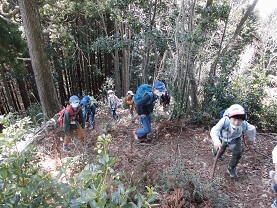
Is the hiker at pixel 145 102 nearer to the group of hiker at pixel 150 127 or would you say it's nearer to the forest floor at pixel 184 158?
the group of hiker at pixel 150 127

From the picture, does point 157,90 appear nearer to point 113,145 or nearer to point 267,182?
point 113,145

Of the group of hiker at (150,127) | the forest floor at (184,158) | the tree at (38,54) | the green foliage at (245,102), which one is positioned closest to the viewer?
the group of hiker at (150,127)

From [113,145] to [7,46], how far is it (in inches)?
289

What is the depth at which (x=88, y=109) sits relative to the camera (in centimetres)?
715

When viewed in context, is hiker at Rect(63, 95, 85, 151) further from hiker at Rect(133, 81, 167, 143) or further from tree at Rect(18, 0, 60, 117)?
tree at Rect(18, 0, 60, 117)

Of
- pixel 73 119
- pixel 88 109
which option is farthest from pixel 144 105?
pixel 88 109

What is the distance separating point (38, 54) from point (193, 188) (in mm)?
6217

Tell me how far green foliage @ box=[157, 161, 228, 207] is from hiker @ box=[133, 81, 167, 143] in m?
1.78

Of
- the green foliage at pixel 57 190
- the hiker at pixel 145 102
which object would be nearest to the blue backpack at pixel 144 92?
the hiker at pixel 145 102

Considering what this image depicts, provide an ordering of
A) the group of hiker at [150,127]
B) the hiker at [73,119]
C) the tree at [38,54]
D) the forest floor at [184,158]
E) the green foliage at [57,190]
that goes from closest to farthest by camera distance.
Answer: the green foliage at [57,190] < the group of hiker at [150,127] < the forest floor at [184,158] < the hiker at [73,119] < the tree at [38,54]

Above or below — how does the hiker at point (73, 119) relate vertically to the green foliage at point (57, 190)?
below

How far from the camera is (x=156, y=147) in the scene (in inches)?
212

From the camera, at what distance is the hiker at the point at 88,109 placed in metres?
6.83

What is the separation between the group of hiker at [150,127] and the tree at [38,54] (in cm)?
164
